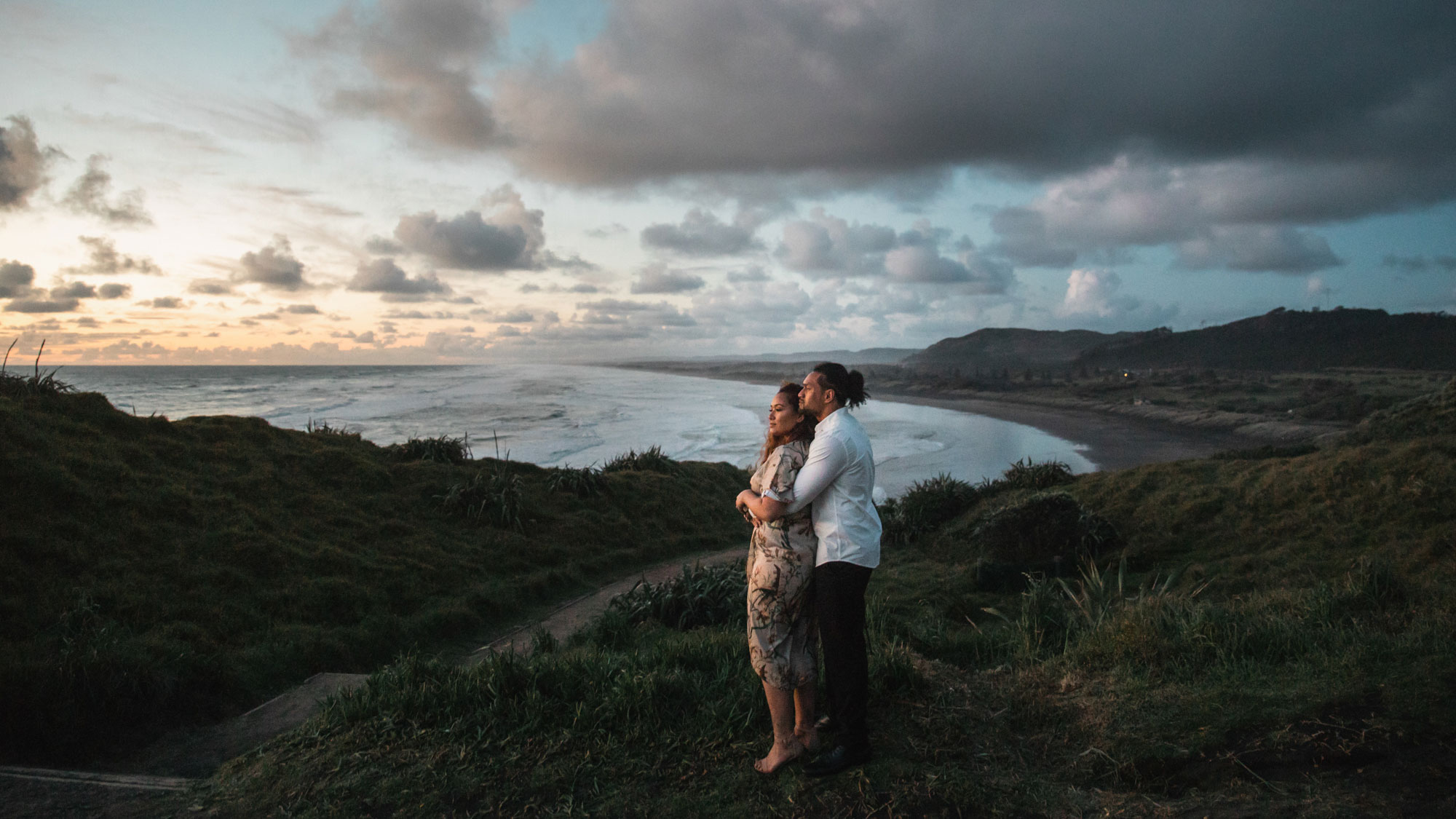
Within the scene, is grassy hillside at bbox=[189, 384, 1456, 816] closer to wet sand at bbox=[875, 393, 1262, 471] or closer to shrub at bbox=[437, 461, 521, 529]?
shrub at bbox=[437, 461, 521, 529]

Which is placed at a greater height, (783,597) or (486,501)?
(783,597)

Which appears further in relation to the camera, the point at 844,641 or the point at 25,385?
the point at 25,385

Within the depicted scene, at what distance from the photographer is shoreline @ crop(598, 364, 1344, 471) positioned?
25.4m

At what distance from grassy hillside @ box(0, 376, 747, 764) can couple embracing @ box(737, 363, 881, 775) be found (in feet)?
12.9

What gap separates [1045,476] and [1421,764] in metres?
10.7

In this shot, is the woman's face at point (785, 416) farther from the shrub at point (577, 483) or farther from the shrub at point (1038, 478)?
the shrub at point (1038, 478)

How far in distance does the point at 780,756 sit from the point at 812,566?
2.82 feet

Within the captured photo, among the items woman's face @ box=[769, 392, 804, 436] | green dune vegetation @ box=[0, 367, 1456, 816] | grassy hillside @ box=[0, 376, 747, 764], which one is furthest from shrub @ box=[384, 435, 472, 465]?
woman's face @ box=[769, 392, 804, 436]

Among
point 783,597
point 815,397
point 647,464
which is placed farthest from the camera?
point 647,464

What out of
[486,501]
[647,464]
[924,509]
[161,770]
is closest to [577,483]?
[486,501]

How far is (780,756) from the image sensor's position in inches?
124

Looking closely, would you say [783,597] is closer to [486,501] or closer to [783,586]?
[783,586]

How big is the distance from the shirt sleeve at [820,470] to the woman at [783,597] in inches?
2.0

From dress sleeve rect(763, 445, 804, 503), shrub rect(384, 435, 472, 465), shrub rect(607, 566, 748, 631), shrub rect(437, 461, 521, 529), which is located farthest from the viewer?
shrub rect(384, 435, 472, 465)
